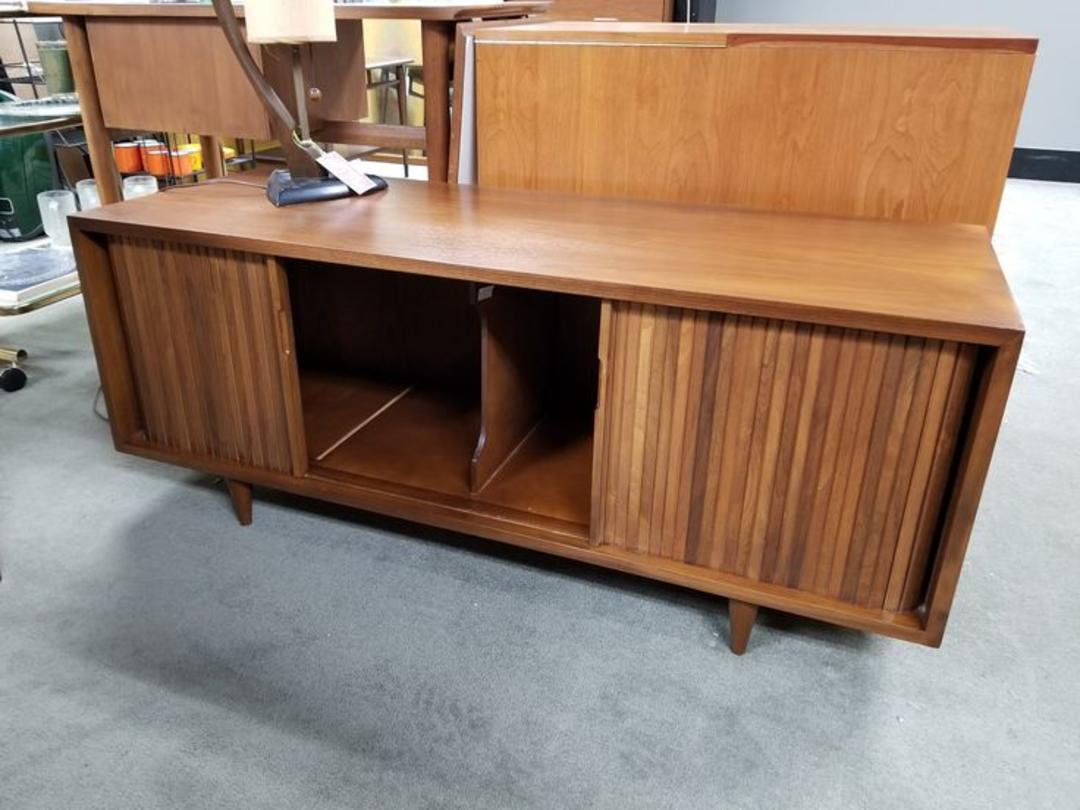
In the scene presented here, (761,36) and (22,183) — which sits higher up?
(761,36)

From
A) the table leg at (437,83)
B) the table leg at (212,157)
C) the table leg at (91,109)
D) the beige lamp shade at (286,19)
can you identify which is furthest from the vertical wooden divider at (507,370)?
the table leg at (212,157)

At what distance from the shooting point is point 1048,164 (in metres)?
4.41

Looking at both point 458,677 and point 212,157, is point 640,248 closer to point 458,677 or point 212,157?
point 458,677

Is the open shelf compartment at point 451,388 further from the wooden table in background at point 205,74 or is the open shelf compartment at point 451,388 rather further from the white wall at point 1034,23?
the white wall at point 1034,23

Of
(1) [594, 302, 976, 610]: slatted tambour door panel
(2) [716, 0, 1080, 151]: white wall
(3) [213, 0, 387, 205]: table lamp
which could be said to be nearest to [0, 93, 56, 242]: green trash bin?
(3) [213, 0, 387, 205]: table lamp

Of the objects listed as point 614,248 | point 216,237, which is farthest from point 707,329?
point 216,237

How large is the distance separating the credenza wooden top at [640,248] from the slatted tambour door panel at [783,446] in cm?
4

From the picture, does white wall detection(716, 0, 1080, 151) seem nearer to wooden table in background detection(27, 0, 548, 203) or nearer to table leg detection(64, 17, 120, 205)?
wooden table in background detection(27, 0, 548, 203)

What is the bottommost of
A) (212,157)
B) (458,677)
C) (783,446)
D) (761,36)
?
(458,677)

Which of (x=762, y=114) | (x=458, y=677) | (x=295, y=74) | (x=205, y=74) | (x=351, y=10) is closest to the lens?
(x=458, y=677)

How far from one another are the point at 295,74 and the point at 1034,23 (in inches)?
167

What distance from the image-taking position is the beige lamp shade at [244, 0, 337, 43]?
4.34 feet

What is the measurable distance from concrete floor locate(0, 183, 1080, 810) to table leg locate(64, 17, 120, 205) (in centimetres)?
69

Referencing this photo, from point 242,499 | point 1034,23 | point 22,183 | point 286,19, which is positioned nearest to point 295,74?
point 286,19
